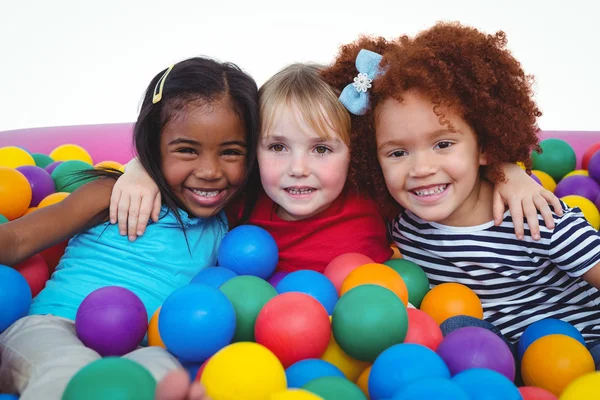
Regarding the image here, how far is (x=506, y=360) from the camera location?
3.21ft

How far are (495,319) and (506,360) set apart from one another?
0.35m

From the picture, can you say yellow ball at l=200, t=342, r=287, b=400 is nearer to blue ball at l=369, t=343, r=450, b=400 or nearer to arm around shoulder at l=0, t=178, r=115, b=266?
blue ball at l=369, t=343, r=450, b=400

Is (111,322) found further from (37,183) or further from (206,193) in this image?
(37,183)

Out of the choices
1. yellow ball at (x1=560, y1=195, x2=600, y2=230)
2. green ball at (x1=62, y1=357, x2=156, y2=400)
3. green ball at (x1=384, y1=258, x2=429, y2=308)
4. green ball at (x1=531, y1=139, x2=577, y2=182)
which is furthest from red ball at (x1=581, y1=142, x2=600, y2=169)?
green ball at (x1=62, y1=357, x2=156, y2=400)

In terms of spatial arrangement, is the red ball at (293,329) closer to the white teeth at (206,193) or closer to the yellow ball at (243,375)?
the yellow ball at (243,375)

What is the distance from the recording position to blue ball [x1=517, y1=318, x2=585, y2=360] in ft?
3.84

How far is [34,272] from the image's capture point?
135cm

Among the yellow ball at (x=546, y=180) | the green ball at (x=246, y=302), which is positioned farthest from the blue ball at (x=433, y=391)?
the yellow ball at (x=546, y=180)

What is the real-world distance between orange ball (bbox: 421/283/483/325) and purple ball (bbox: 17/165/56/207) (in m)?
1.24

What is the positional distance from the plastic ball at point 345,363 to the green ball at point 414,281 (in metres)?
0.34

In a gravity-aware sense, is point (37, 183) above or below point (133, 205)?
below

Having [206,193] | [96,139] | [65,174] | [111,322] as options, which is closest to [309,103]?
[206,193]

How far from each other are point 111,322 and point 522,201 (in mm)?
827

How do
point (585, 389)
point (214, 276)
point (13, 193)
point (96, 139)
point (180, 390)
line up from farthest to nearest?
point (96, 139) → point (13, 193) → point (214, 276) → point (585, 389) → point (180, 390)
